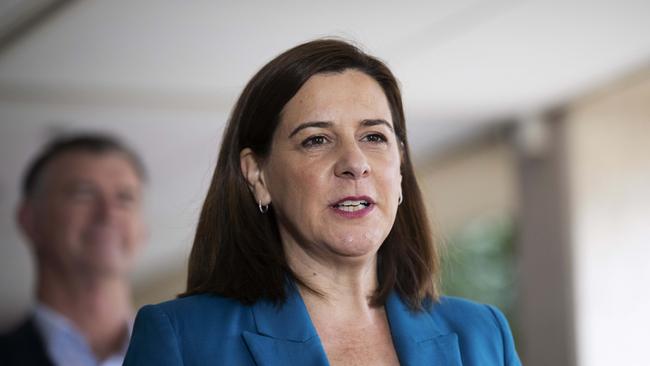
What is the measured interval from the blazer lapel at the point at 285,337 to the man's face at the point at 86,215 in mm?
1807

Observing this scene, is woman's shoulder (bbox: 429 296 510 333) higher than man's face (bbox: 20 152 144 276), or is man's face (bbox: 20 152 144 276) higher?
man's face (bbox: 20 152 144 276)

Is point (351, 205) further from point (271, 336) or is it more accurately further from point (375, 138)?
point (271, 336)

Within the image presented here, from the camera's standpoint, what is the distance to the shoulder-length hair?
1.90 m

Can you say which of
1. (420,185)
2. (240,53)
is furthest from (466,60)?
(420,185)

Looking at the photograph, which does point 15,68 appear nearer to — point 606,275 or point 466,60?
point 466,60

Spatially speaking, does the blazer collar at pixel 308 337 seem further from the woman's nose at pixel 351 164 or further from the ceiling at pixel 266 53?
the ceiling at pixel 266 53

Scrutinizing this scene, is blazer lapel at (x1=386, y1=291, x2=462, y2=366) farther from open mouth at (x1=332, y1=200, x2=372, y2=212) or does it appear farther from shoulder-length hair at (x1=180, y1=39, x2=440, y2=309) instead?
open mouth at (x1=332, y1=200, x2=372, y2=212)

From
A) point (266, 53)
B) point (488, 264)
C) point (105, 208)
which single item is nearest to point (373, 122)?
point (105, 208)

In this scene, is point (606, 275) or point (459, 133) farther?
point (459, 133)

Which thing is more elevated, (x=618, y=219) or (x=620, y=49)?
(x=620, y=49)

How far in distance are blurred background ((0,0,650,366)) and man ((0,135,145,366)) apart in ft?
1.28

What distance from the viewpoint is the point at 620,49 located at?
487 cm

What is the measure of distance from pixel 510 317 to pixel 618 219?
3655 millimetres

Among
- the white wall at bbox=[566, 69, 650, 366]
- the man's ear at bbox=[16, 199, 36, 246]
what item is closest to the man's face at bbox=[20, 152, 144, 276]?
the man's ear at bbox=[16, 199, 36, 246]
